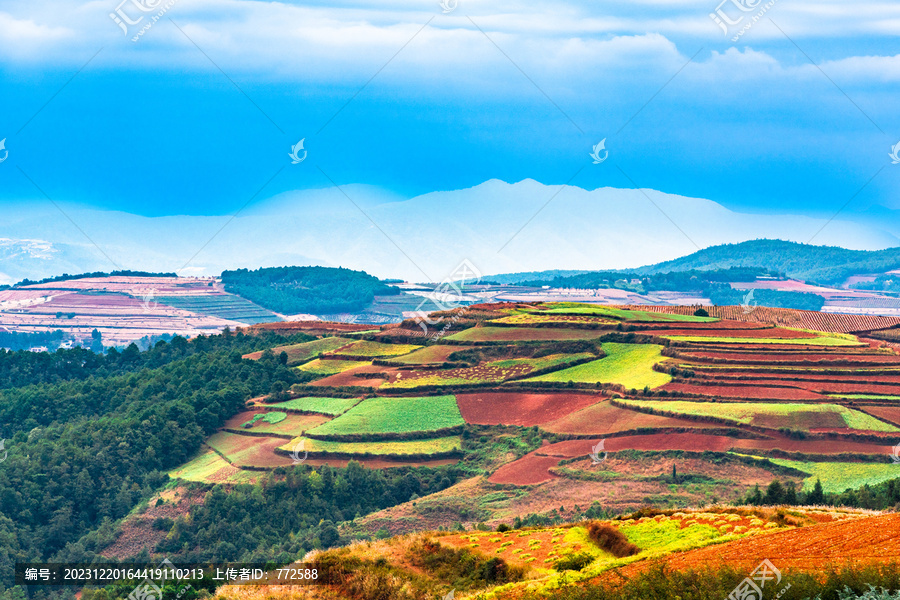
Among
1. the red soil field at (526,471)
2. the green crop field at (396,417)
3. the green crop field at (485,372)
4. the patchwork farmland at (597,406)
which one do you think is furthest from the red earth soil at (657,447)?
the green crop field at (485,372)

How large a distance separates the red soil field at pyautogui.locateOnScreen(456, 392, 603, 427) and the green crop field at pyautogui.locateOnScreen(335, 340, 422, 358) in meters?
14.5

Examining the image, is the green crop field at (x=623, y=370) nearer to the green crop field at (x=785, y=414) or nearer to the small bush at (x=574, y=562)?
the green crop field at (x=785, y=414)

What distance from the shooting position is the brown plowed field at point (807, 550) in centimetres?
2006

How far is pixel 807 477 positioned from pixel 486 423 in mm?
22677

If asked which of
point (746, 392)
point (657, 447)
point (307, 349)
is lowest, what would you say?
point (657, 447)

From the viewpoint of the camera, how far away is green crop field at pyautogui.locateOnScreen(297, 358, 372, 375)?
7912cm

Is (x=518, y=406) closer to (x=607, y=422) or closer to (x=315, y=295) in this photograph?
(x=607, y=422)

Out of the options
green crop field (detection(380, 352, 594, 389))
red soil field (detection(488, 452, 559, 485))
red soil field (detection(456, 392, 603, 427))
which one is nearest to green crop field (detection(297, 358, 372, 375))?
green crop field (detection(380, 352, 594, 389))

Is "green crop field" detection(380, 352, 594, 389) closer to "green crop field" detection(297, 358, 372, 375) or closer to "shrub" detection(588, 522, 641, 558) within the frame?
"green crop field" detection(297, 358, 372, 375)

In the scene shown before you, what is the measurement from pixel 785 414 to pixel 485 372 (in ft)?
81.4

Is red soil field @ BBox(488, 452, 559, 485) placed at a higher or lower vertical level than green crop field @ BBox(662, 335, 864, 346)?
lower

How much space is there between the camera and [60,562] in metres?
52.1

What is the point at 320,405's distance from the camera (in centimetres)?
7012

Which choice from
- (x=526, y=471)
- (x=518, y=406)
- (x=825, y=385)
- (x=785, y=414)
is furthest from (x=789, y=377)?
(x=526, y=471)
